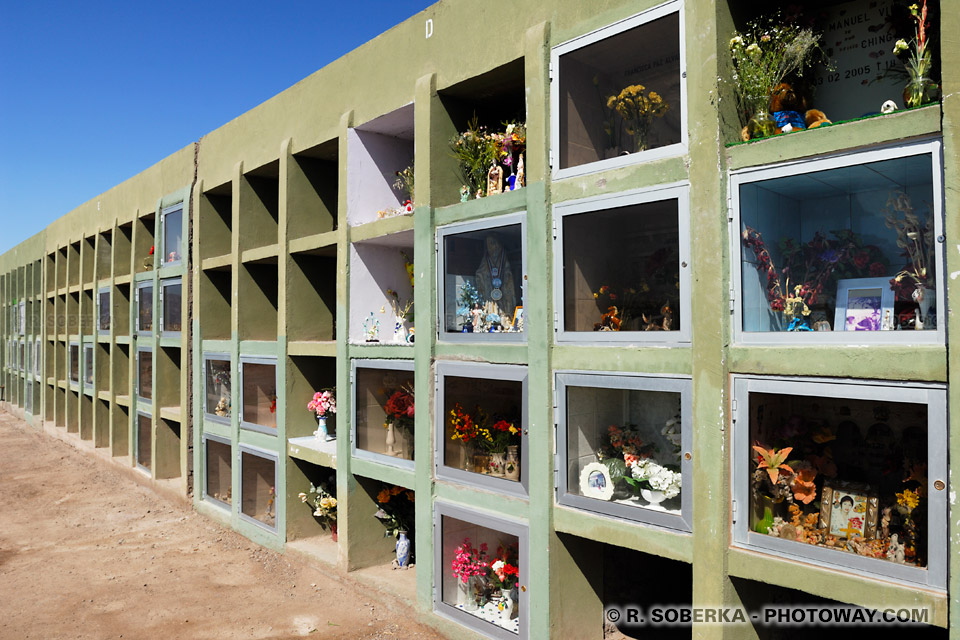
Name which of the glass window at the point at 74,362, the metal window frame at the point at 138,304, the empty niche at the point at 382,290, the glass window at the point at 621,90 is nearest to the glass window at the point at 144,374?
the metal window frame at the point at 138,304

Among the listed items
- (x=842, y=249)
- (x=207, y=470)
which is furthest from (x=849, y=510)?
(x=207, y=470)

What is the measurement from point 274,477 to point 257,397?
55.1 inches

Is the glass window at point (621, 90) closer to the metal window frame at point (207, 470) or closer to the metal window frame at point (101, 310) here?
the metal window frame at point (207, 470)

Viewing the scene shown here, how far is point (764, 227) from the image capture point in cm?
579

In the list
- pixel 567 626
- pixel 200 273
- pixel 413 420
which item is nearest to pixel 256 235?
pixel 200 273

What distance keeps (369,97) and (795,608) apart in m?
7.87

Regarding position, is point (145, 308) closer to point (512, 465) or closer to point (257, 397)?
point (257, 397)

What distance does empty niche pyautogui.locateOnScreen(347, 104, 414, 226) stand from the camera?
387 inches

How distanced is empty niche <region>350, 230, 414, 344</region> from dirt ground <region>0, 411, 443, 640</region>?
11.4ft

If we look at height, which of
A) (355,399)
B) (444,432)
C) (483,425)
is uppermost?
(355,399)

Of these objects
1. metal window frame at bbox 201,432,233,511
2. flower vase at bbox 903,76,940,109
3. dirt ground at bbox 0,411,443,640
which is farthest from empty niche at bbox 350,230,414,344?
flower vase at bbox 903,76,940,109

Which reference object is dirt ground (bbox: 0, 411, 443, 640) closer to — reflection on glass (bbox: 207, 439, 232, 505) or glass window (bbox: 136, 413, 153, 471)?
reflection on glass (bbox: 207, 439, 232, 505)

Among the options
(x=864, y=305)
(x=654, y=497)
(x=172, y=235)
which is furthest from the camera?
(x=172, y=235)

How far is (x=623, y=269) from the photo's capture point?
6660 millimetres
